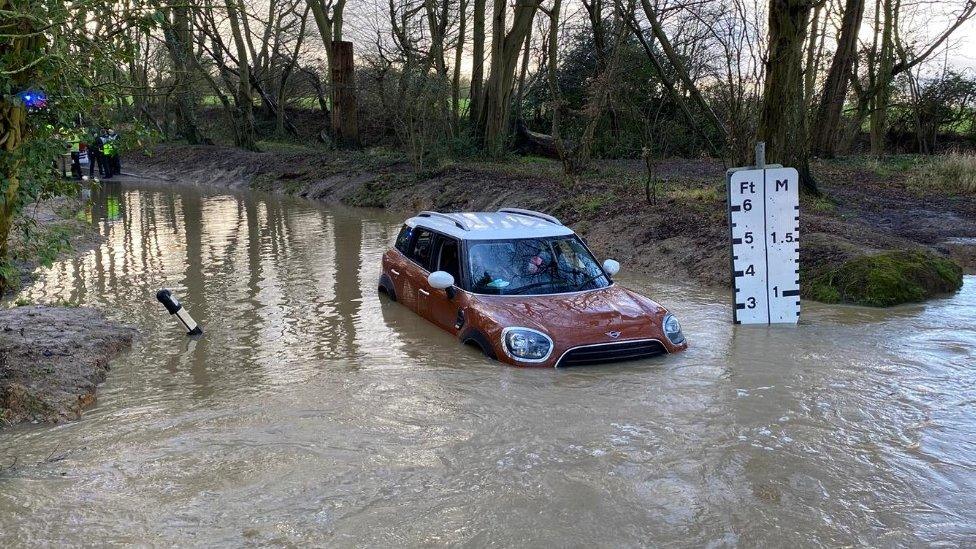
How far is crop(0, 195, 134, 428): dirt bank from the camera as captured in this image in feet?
22.4

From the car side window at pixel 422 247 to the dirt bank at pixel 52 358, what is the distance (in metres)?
3.21

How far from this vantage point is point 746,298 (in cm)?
976

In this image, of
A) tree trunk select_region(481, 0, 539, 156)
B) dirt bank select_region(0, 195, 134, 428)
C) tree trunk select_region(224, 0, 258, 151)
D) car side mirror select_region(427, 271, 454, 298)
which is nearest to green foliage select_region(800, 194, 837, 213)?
car side mirror select_region(427, 271, 454, 298)

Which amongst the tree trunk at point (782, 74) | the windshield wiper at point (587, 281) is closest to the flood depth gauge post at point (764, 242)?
the windshield wiper at point (587, 281)

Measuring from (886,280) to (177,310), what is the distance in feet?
27.2

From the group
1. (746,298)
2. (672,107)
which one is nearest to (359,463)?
(746,298)

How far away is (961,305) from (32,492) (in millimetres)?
10026

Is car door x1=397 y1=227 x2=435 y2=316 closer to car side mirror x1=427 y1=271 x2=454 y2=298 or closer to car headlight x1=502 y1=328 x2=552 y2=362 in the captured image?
car side mirror x1=427 y1=271 x2=454 y2=298

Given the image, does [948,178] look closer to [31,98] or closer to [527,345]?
[527,345]

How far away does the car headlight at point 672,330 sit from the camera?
838cm

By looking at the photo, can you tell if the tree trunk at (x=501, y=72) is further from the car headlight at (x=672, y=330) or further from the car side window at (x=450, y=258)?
the car headlight at (x=672, y=330)

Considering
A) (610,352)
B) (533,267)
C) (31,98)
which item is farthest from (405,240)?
(31,98)

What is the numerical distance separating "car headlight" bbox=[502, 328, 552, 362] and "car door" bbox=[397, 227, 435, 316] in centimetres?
199

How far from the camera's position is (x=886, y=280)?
1088 centimetres
